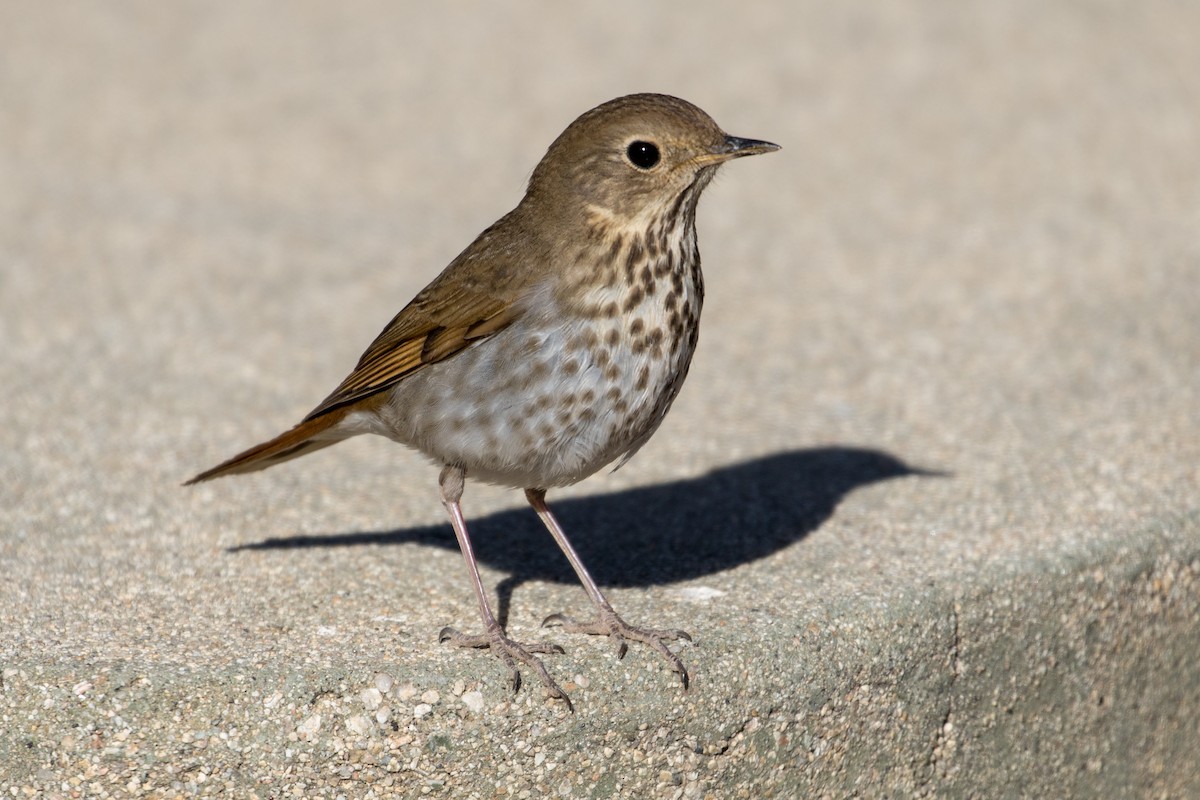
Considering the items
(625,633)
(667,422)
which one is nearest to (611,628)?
(625,633)

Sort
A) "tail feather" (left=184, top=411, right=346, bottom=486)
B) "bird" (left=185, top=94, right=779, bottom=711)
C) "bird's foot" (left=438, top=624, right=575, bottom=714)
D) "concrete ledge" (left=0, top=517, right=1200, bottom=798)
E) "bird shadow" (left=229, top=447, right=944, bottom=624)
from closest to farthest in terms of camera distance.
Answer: "concrete ledge" (left=0, top=517, right=1200, bottom=798) → "bird's foot" (left=438, top=624, right=575, bottom=714) → "bird" (left=185, top=94, right=779, bottom=711) → "tail feather" (left=184, top=411, right=346, bottom=486) → "bird shadow" (left=229, top=447, right=944, bottom=624)

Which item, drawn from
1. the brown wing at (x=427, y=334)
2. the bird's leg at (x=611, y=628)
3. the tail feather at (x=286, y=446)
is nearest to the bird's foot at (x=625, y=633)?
the bird's leg at (x=611, y=628)

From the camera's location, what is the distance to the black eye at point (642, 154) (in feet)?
14.2

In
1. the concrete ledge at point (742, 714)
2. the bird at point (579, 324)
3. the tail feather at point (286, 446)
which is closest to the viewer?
the concrete ledge at point (742, 714)

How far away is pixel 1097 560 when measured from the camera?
500 cm

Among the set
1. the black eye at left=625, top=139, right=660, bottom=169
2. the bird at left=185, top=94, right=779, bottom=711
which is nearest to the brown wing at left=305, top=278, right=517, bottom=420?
the bird at left=185, top=94, right=779, bottom=711

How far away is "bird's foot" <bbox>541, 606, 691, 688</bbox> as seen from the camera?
169 inches

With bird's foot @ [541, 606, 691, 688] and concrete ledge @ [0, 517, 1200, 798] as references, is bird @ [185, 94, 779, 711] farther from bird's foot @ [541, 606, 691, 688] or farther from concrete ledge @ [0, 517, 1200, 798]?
concrete ledge @ [0, 517, 1200, 798]

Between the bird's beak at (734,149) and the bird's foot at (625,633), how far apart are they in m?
1.35

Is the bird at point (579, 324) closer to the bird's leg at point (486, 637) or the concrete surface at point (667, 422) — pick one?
the bird's leg at point (486, 637)

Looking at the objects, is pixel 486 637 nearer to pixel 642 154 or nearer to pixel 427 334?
pixel 427 334

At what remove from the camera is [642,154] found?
4328mm

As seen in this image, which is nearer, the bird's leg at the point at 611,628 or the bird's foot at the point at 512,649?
the bird's foot at the point at 512,649

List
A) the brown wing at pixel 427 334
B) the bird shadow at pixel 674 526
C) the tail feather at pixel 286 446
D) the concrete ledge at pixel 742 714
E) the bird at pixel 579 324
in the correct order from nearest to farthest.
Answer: the concrete ledge at pixel 742 714 → the bird at pixel 579 324 → the brown wing at pixel 427 334 → the tail feather at pixel 286 446 → the bird shadow at pixel 674 526
